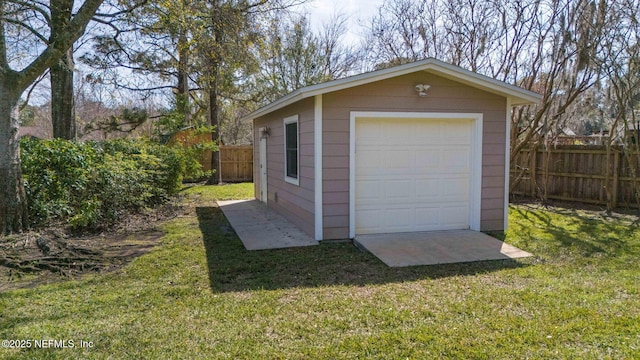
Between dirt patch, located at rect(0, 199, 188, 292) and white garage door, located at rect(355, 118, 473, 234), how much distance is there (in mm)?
3386

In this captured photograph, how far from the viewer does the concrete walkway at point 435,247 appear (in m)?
5.38

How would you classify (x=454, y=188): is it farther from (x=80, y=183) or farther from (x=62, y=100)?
(x=62, y=100)

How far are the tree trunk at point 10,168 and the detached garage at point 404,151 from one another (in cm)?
390

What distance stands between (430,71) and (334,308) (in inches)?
165

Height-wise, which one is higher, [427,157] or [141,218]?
[427,157]

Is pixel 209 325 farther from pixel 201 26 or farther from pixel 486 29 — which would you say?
pixel 486 29

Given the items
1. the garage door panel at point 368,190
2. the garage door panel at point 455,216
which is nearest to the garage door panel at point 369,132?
the garage door panel at point 368,190

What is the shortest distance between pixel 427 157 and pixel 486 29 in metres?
5.82

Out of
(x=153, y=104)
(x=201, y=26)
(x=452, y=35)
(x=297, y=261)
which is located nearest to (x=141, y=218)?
(x=201, y=26)

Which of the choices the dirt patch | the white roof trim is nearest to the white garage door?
the white roof trim

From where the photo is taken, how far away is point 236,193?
43.5ft

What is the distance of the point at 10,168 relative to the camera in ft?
19.1

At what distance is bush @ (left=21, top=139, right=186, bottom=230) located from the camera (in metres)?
6.41

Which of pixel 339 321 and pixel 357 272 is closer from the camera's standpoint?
pixel 339 321
